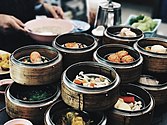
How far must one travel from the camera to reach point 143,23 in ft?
7.15

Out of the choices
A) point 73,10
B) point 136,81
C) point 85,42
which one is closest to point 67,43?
point 85,42

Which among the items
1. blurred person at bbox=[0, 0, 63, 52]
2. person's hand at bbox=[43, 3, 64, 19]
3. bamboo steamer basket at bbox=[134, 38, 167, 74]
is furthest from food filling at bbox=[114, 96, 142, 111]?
person's hand at bbox=[43, 3, 64, 19]

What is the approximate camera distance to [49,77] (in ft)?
4.81

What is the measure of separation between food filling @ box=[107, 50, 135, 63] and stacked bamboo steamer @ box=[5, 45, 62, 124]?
280 millimetres

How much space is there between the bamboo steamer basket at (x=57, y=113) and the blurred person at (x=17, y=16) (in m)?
0.76

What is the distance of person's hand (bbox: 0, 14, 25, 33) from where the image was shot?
1.96m

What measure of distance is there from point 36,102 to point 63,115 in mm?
145

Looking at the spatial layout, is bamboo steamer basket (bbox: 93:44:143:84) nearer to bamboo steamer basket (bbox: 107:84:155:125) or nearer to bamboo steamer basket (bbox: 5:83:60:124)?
bamboo steamer basket (bbox: 107:84:155:125)

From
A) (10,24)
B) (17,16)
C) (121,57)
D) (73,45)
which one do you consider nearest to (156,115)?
(121,57)

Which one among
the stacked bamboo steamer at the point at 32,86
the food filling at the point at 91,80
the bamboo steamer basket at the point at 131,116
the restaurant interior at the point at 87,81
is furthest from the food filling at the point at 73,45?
the bamboo steamer basket at the point at 131,116

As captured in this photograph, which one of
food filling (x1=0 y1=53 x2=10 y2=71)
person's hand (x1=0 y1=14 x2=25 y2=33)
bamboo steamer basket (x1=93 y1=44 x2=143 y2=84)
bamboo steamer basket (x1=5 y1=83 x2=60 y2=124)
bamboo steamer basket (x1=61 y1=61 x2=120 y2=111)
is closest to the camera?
bamboo steamer basket (x1=61 y1=61 x2=120 y2=111)

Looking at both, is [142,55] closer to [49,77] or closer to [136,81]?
[136,81]

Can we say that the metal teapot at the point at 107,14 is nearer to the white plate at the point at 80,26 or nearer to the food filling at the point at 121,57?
the white plate at the point at 80,26

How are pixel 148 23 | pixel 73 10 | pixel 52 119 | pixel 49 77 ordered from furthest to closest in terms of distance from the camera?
pixel 73 10 < pixel 148 23 < pixel 49 77 < pixel 52 119
